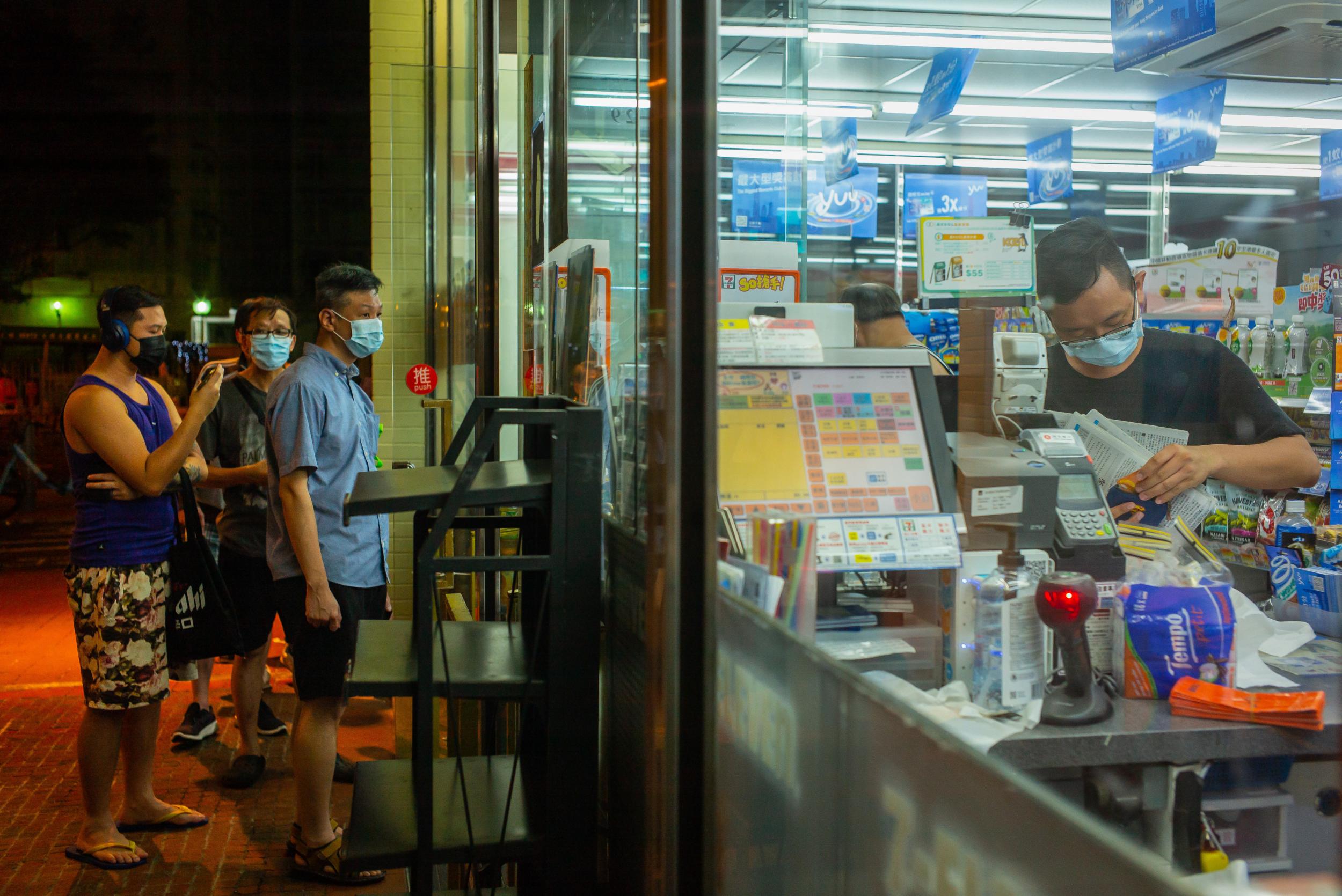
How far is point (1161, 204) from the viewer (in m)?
8.24

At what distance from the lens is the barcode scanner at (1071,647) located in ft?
4.95

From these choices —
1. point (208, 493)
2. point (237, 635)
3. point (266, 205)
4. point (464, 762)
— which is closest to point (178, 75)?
point (266, 205)

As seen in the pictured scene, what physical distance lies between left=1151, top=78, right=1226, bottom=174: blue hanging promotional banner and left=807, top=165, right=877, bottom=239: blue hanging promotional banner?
1.94m

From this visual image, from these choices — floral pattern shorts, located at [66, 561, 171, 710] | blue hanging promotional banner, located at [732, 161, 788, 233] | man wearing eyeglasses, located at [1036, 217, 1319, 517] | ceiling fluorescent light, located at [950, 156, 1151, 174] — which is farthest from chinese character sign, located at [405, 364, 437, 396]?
ceiling fluorescent light, located at [950, 156, 1151, 174]

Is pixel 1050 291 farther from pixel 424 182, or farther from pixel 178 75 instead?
pixel 178 75

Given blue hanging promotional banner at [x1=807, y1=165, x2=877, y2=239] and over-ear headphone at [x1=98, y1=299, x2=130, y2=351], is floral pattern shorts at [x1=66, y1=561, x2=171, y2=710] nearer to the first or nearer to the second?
over-ear headphone at [x1=98, y1=299, x2=130, y2=351]

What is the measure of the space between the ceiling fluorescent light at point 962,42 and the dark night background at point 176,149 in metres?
3.39

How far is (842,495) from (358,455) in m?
1.81

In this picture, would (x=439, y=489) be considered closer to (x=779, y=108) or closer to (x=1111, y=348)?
(x=1111, y=348)

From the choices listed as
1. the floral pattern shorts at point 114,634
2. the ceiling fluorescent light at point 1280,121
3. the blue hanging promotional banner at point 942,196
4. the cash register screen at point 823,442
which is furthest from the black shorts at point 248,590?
the ceiling fluorescent light at point 1280,121

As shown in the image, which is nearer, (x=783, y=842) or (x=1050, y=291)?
(x=783, y=842)

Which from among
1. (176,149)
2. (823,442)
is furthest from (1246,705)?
(176,149)

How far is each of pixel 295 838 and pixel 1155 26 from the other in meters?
4.39

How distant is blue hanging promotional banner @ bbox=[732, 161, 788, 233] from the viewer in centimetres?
293
